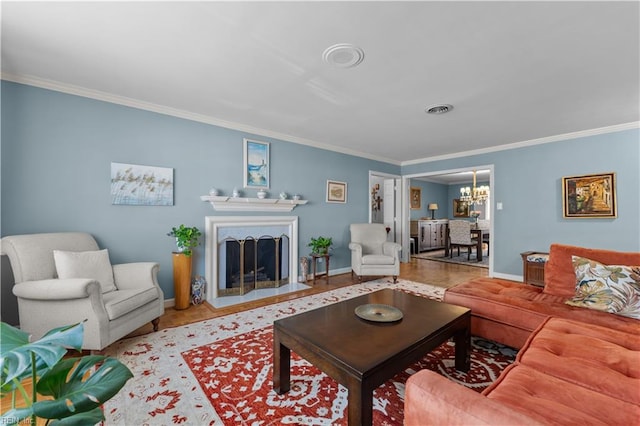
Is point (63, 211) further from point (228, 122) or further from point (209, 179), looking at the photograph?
point (228, 122)

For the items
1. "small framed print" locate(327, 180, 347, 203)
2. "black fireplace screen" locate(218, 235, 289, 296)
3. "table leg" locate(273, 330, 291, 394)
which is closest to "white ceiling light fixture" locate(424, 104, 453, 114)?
"small framed print" locate(327, 180, 347, 203)

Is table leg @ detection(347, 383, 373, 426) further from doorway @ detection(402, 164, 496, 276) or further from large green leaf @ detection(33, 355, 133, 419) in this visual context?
doorway @ detection(402, 164, 496, 276)

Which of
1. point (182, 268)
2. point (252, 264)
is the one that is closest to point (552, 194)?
point (252, 264)

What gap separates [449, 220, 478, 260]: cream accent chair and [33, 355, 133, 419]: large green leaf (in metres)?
7.05

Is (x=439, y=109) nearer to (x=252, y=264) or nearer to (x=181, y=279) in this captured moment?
(x=252, y=264)

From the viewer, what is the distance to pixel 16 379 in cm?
58

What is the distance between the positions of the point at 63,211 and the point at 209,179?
1452 mm

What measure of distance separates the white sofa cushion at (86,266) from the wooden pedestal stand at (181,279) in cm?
69

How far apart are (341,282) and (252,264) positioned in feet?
4.80

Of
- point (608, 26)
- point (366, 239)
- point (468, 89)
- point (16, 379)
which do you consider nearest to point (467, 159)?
point (366, 239)

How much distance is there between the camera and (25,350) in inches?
22.9

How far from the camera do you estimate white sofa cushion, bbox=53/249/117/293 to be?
221 cm

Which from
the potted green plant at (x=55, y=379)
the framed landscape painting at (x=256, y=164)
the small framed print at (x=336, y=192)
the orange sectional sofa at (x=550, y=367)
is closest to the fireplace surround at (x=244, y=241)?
the framed landscape painting at (x=256, y=164)

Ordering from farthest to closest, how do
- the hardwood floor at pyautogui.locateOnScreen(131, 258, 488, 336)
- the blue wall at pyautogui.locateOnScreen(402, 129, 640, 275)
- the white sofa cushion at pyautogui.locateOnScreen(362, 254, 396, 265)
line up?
1. the white sofa cushion at pyautogui.locateOnScreen(362, 254, 396, 265)
2. the blue wall at pyautogui.locateOnScreen(402, 129, 640, 275)
3. the hardwood floor at pyautogui.locateOnScreen(131, 258, 488, 336)
